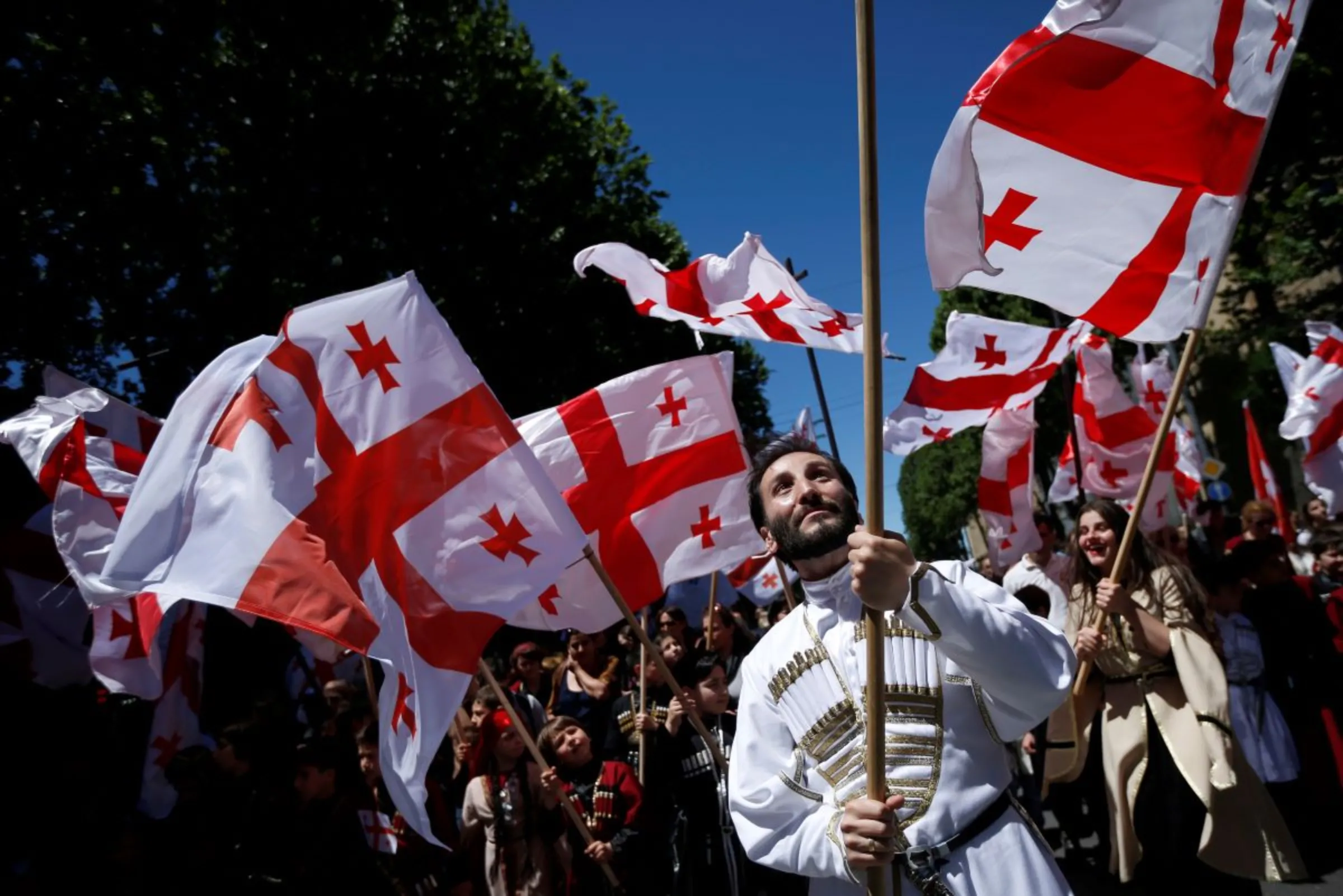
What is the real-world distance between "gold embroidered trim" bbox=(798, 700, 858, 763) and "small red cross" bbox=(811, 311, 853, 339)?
3269mm

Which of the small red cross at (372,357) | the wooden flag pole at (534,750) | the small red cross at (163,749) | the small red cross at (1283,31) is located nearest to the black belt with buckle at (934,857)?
the wooden flag pole at (534,750)

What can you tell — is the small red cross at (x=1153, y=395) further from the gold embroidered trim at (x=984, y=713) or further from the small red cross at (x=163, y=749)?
the small red cross at (x=163, y=749)

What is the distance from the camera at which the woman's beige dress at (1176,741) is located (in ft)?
11.9

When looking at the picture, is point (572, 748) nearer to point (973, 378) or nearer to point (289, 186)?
point (973, 378)

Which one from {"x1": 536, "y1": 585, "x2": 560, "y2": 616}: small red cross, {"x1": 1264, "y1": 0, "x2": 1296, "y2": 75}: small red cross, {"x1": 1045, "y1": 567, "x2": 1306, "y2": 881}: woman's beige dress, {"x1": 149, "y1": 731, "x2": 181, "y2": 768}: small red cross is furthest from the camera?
{"x1": 149, "y1": 731, "x2": 181, "y2": 768}: small red cross

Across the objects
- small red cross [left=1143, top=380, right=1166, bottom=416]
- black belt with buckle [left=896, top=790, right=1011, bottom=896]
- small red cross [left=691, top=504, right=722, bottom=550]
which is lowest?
black belt with buckle [left=896, top=790, right=1011, bottom=896]

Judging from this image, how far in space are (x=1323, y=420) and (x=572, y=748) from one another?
672 centimetres

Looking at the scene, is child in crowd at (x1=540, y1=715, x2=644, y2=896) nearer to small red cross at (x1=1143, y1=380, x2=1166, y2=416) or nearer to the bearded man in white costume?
the bearded man in white costume

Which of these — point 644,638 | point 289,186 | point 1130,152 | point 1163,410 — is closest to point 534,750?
point 644,638

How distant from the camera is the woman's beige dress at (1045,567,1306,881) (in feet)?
11.9

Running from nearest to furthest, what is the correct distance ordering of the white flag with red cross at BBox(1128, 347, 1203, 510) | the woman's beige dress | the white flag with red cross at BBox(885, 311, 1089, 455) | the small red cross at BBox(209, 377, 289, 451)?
the woman's beige dress < the small red cross at BBox(209, 377, 289, 451) < the white flag with red cross at BBox(885, 311, 1089, 455) < the white flag with red cross at BBox(1128, 347, 1203, 510)

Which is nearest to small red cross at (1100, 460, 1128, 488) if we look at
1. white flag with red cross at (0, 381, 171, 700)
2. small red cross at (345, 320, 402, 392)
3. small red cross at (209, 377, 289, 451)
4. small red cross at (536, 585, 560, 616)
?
small red cross at (536, 585, 560, 616)

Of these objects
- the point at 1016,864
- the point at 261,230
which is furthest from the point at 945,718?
the point at 261,230

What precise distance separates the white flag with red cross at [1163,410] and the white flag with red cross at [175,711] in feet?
23.5
